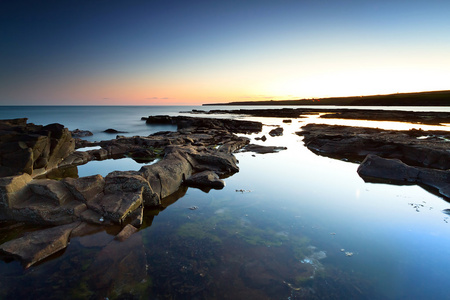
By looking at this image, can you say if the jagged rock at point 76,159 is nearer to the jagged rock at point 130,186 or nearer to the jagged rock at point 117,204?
the jagged rock at point 130,186

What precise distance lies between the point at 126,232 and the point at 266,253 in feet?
16.5

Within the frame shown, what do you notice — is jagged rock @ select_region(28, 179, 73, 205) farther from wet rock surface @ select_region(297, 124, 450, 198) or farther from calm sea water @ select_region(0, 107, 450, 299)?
wet rock surface @ select_region(297, 124, 450, 198)

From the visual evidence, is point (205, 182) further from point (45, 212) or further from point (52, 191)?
point (45, 212)

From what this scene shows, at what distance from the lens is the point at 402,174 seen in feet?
47.7

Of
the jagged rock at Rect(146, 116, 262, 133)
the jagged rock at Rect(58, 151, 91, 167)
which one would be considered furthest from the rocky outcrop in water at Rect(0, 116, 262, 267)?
the jagged rock at Rect(146, 116, 262, 133)

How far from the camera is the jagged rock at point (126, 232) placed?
7.66m

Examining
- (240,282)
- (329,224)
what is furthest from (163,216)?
(329,224)

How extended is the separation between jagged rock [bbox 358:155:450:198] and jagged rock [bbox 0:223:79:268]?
1700 centimetres

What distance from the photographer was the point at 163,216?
9680 mm

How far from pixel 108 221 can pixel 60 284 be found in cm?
289

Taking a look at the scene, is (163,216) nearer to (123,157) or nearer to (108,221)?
(108,221)

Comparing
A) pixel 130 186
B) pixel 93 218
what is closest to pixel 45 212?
pixel 93 218

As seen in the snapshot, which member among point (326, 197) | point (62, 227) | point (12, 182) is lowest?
point (326, 197)

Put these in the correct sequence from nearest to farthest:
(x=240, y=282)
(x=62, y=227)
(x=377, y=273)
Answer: (x=240, y=282) → (x=377, y=273) → (x=62, y=227)
